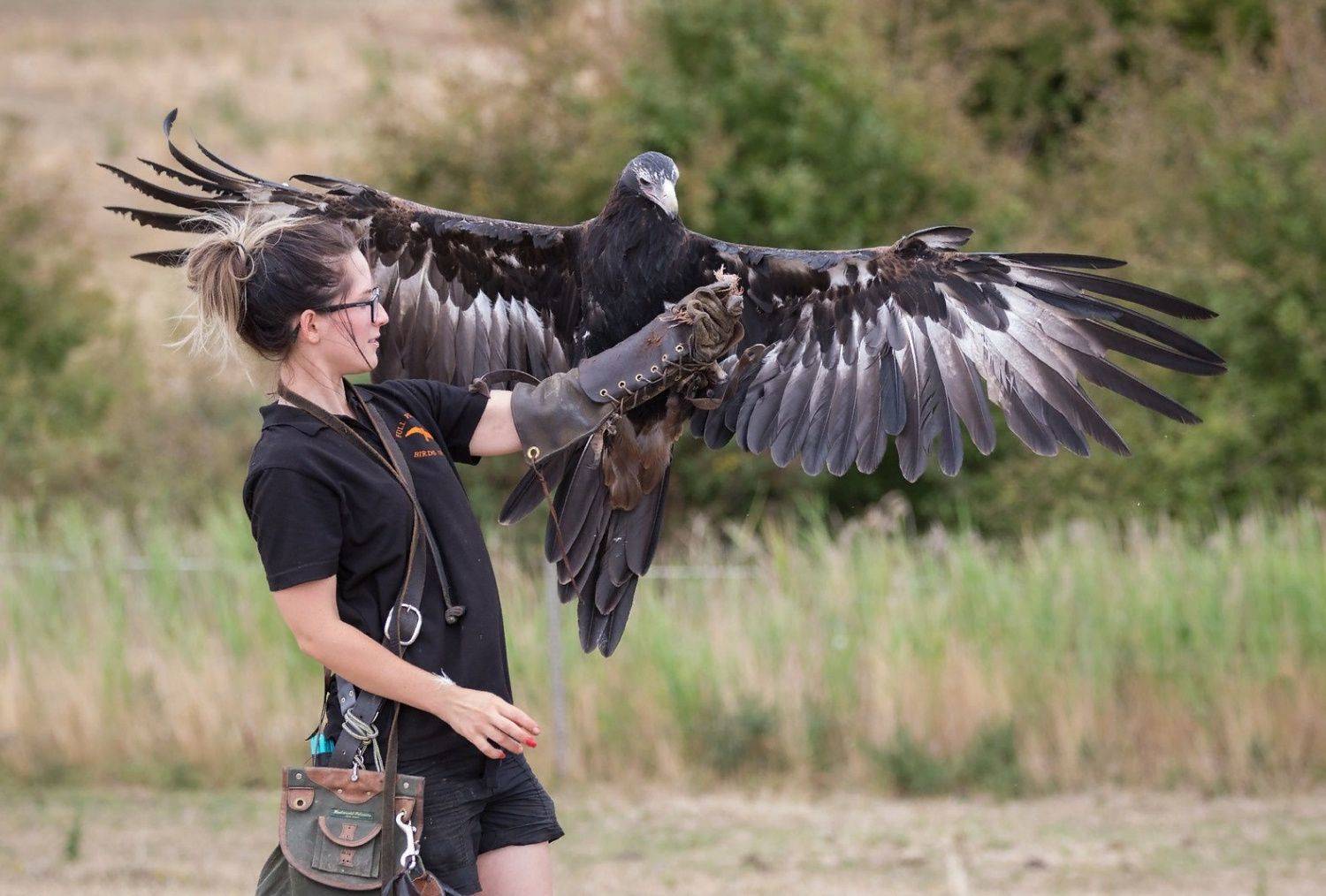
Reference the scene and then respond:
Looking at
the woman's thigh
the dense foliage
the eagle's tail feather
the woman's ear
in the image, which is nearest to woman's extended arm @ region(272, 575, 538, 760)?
the woman's thigh

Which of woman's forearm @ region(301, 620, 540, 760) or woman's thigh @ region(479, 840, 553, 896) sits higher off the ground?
woman's forearm @ region(301, 620, 540, 760)

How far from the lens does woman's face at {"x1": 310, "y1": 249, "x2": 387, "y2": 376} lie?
8.04ft

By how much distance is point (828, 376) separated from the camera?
13.1 feet

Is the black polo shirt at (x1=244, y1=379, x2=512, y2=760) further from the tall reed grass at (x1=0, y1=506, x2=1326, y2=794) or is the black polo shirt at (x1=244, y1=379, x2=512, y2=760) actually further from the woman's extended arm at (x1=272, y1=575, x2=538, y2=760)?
the tall reed grass at (x1=0, y1=506, x2=1326, y2=794)

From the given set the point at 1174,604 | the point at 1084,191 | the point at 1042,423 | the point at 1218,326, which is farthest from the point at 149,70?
the point at 1042,423

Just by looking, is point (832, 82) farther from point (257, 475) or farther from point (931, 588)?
point (257, 475)

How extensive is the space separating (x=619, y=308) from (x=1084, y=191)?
9207mm

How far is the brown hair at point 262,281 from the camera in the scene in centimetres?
238

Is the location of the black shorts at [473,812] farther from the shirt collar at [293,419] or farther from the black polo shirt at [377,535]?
the shirt collar at [293,419]

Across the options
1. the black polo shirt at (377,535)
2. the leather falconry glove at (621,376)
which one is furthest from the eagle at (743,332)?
the black polo shirt at (377,535)

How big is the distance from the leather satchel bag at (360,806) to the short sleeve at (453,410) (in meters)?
0.35

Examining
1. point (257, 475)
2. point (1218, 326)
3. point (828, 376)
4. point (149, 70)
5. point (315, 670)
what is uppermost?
point (149, 70)

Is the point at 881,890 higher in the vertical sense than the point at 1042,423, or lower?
lower

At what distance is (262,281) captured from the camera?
7.82 feet
